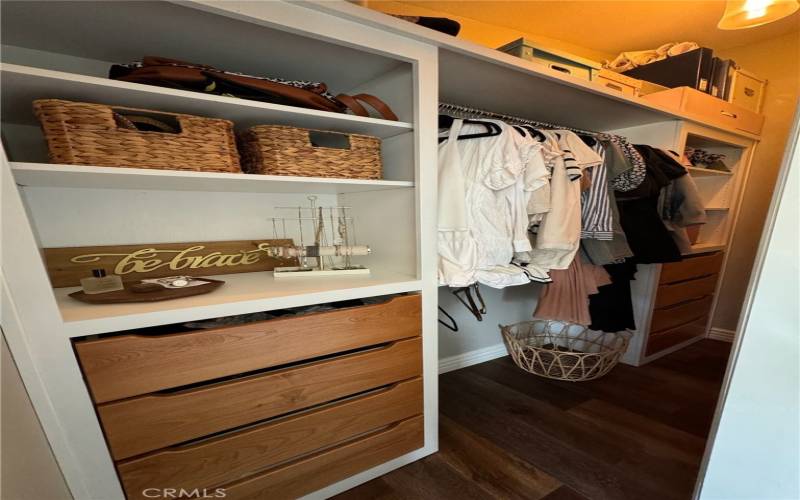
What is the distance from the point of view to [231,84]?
85 cm

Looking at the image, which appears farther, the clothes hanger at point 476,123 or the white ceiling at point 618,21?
the white ceiling at point 618,21

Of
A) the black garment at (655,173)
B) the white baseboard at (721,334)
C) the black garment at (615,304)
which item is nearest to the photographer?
the black garment at (655,173)

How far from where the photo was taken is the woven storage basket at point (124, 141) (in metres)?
0.69

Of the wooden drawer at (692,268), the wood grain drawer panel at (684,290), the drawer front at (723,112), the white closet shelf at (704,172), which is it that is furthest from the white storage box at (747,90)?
the wood grain drawer panel at (684,290)

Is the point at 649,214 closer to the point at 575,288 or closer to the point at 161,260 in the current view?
the point at 575,288

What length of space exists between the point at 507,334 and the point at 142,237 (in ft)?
6.01

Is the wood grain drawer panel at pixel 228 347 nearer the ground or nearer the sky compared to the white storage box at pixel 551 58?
nearer the ground

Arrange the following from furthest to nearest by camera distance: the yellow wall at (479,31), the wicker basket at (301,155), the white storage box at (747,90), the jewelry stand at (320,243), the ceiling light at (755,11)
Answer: the white storage box at (747,90) → the yellow wall at (479,31) → the ceiling light at (755,11) → the jewelry stand at (320,243) → the wicker basket at (301,155)

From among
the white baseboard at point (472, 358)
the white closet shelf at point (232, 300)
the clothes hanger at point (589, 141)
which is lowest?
the white baseboard at point (472, 358)

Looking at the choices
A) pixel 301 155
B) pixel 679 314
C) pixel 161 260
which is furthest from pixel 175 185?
pixel 679 314

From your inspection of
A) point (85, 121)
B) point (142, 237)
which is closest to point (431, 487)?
point (142, 237)

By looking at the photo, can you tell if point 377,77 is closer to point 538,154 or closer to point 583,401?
point 538,154

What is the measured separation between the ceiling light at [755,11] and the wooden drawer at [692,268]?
122 cm

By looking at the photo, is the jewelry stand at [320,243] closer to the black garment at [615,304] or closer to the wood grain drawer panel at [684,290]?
the black garment at [615,304]
